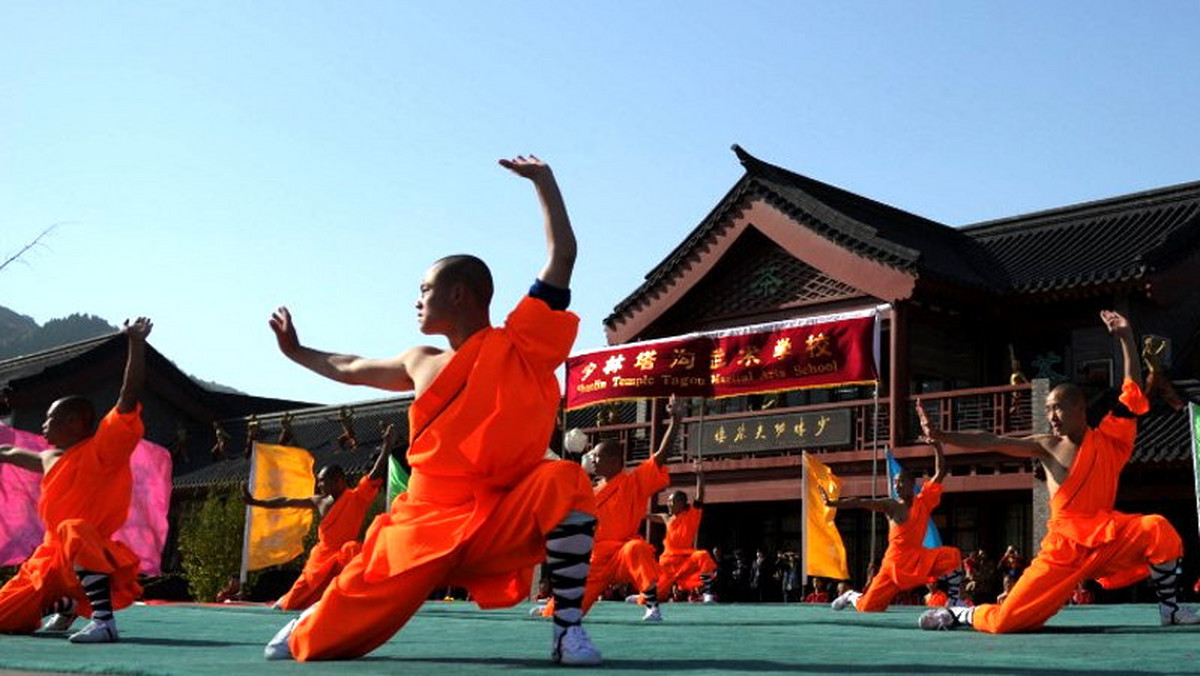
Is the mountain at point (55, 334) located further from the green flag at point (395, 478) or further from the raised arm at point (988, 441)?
the raised arm at point (988, 441)

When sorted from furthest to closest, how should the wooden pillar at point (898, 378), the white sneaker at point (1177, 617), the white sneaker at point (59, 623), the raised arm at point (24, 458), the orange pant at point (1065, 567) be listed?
the wooden pillar at point (898, 378) → the white sneaker at point (1177, 617) → the white sneaker at point (59, 623) → the raised arm at point (24, 458) → the orange pant at point (1065, 567)

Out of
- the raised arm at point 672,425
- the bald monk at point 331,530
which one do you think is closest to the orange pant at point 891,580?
the raised arm at point 672,425

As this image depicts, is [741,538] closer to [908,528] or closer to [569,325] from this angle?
[908,528]

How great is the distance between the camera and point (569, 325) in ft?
15.9

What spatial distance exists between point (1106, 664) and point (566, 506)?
2.01m

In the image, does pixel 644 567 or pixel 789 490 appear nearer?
pixel 644 567

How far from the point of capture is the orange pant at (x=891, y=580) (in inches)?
484

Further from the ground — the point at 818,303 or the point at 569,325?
the point at 818,303

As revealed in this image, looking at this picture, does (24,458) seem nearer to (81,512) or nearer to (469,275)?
(81,512)

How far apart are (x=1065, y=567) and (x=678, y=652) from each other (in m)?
2.49

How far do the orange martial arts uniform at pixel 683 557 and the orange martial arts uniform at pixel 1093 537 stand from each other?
6402 millimetres

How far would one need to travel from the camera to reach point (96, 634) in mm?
6402

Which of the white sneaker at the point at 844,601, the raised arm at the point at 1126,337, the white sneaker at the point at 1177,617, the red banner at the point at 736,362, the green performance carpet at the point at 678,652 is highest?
the red banner at the point at 736,362

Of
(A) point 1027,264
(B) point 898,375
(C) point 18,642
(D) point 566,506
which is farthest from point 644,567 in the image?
(A) point 1027,264
